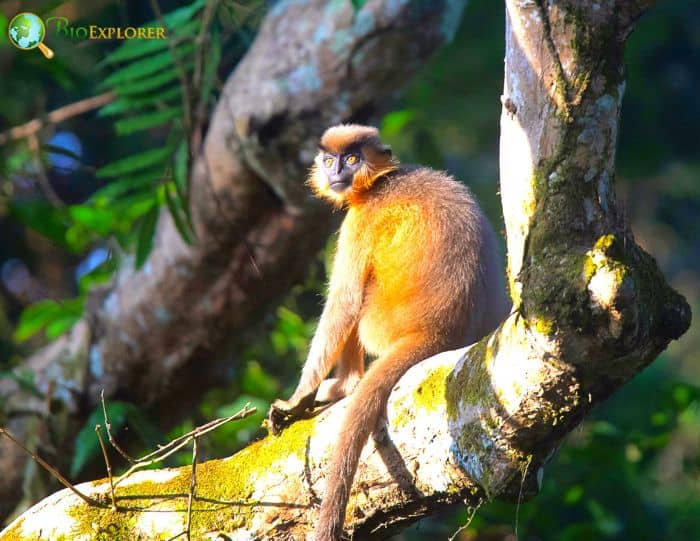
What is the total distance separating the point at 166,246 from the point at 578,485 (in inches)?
128

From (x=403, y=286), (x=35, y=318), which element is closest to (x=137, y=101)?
(x=35, y=318)

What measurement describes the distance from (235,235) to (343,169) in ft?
6.22

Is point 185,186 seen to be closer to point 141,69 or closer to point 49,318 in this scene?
point 141,69

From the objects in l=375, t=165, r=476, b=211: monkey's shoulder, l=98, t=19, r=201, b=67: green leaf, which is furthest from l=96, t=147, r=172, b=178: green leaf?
l=375, t=165, r=476, b=211: monkey's shoulder

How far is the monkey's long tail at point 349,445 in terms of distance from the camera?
3.10 metres

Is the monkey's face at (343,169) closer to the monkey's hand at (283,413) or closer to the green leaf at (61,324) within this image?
the monkey's hand at (283,413)

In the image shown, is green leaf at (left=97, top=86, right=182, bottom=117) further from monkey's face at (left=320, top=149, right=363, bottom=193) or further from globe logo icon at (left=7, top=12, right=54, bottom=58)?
monkey's face at (left=320, top=149, right=363, bottom=193)

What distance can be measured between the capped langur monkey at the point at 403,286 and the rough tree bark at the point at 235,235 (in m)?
1.64

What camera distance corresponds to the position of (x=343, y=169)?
4852mm

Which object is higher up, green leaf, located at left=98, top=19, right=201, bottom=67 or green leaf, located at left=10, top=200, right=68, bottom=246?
green leaf, located at left=98, top=19, right=201, bottom=67

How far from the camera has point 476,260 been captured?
4086 mm

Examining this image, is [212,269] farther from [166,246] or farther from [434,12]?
[434,12]

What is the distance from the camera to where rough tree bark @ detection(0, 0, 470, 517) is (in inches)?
236

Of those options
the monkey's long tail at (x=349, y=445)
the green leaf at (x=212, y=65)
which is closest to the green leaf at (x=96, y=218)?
the green leaf at (x=212, y=65)
